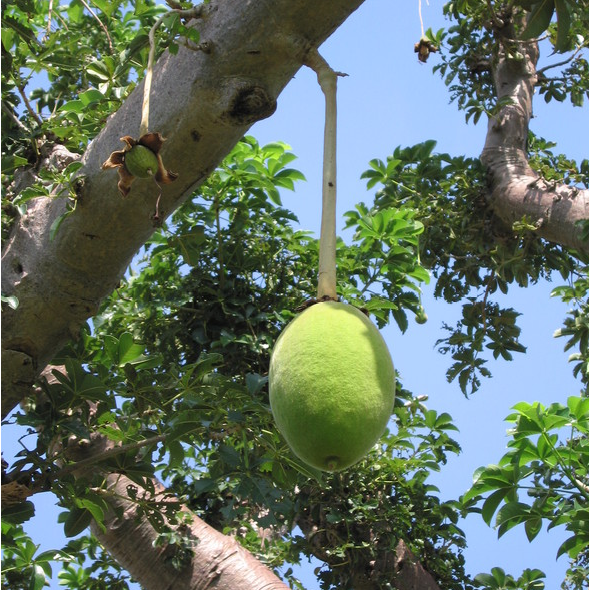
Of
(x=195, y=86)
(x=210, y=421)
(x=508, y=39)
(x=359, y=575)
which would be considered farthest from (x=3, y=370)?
(x=508, y=39)

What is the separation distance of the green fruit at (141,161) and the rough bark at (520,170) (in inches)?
79.3

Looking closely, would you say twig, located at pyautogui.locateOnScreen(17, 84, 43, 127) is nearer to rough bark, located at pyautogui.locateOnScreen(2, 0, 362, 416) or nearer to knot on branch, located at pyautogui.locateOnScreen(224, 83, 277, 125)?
rough bark, located at pyautogui.locateOnScreen(2, 0, 362, 416)

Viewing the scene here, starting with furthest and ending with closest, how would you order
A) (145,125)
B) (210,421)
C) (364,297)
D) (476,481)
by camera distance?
1. (364,297)
2. (476,481)
3. (210,421)
4. (145,125)

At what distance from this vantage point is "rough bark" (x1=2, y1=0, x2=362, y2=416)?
55.2 inches

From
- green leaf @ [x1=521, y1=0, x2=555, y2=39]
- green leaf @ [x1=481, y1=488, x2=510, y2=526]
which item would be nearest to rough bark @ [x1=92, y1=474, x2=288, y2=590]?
green leaf @ [x1=481, y1=488, x2=510, y2=526]

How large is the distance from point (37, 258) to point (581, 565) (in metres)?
2.33

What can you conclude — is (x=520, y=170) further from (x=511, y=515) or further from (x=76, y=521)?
(x=76, y=521)

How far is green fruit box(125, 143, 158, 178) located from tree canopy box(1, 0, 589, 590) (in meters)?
0.03

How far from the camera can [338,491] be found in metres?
2.82

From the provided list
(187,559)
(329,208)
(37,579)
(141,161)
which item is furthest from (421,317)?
(141,161)

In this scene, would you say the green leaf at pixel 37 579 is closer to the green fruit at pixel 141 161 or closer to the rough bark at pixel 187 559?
the rough bark at pixel 187 559

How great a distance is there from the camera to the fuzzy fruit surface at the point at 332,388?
0.97m

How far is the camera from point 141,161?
3.59 ft

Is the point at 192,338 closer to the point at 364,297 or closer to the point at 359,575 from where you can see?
the point at 364,297
